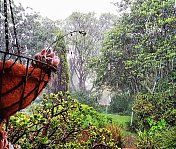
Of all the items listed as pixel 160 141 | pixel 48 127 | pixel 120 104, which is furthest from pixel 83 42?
pixel 48 127

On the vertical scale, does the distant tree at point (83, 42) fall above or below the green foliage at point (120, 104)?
above

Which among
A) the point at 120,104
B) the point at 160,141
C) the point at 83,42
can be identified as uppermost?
the point at 83,42

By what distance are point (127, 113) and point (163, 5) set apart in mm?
3952

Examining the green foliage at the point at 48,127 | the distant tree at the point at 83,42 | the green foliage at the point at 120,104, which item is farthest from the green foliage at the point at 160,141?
the distant tree at the point at 83,42

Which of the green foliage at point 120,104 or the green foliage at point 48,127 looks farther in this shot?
the green foliage at point 120,104

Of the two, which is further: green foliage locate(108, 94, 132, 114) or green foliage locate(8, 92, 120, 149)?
green foliage locate(108, 94, 132, 114)

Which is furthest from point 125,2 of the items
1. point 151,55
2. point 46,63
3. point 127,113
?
point 46,63

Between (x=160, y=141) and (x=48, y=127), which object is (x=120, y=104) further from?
(x=48, y=127)

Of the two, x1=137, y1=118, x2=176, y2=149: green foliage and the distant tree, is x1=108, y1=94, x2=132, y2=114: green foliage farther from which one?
x1=137, y1=118, x2=176, y2=149: green foliage

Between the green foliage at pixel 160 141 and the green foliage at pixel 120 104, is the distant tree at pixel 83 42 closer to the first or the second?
the green foliage at pixel 120 104

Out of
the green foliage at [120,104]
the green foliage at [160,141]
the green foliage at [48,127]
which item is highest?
the green foliage at [48,127]

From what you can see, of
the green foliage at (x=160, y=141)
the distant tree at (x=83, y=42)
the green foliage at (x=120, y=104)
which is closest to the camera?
the green foliage at (x=160, y=141)

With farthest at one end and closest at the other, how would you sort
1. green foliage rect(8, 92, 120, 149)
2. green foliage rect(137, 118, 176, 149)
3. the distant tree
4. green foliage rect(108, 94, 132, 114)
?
the distant tree < green foliage rect(108, 94, 132, 114) < green foliage rect(137, 118, 176, 149) < green foliage rect(8, 92, 120, 149)

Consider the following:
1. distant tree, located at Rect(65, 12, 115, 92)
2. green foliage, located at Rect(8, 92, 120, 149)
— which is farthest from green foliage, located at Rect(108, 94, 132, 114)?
green foliage, located at Rect(8, 92, 120, 149)
